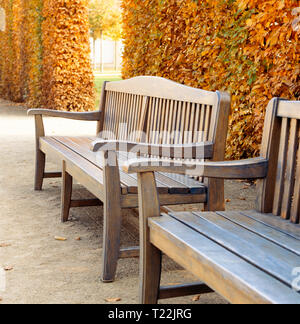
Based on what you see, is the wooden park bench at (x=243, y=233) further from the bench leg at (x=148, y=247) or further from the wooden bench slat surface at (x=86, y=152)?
the wooden bench slat surface at (x=86, y=152)

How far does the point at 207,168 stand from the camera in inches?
97.7

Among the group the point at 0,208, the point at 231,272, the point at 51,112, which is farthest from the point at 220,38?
the point at 231,272

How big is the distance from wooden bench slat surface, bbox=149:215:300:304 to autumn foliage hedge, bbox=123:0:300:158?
67.2 inches

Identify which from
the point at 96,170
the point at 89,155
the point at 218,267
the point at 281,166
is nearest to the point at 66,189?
the point at 89,155

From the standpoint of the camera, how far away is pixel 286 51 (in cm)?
392

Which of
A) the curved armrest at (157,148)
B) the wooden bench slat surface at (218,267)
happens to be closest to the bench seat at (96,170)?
the curved armrest at (157,148)

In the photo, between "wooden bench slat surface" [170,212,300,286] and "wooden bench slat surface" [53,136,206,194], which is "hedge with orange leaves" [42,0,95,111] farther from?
"wooden bench slat surface" [170,212,300,286]

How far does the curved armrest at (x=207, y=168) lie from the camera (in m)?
2.40

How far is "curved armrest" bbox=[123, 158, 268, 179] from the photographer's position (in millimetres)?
2396

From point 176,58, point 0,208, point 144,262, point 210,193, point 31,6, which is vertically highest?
point 31,6

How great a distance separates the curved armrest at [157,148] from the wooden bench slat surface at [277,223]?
1.49 ft

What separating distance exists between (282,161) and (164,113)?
1.36 meters
